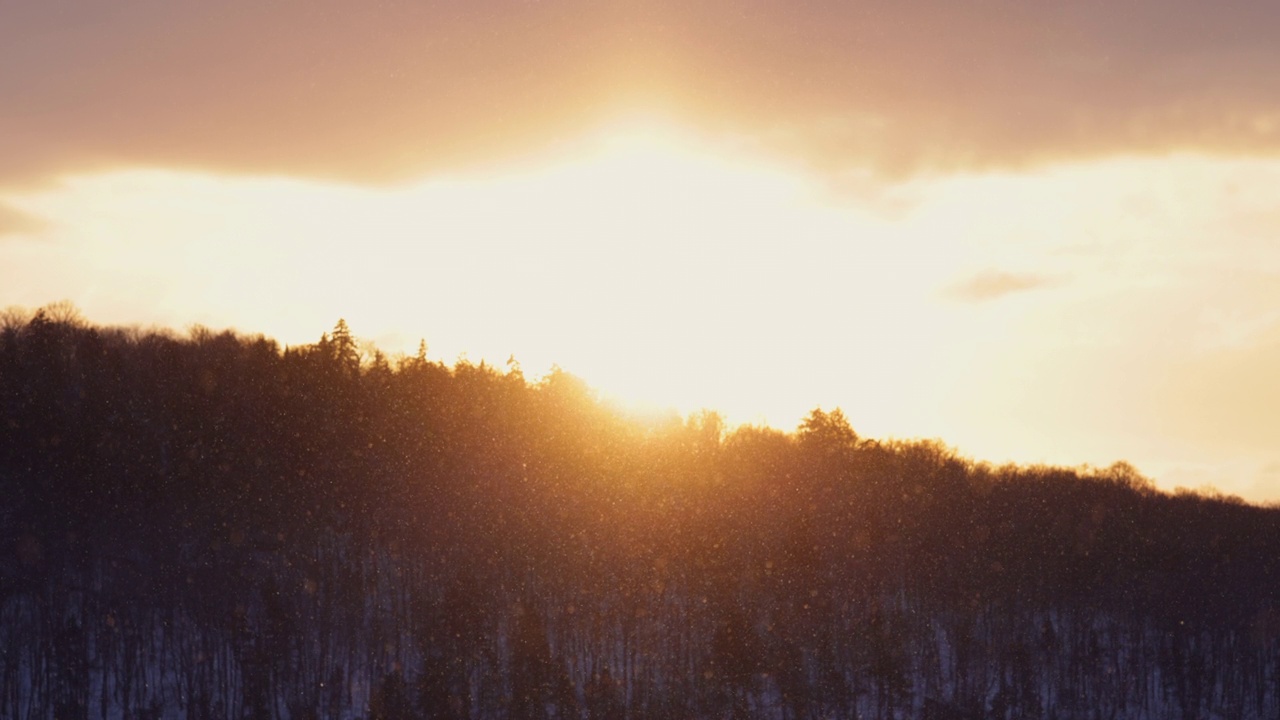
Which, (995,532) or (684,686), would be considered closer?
(684,686)

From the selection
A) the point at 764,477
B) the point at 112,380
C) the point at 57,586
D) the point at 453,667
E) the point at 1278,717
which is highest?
the point at 112,380

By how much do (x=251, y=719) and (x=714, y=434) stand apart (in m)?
54.3

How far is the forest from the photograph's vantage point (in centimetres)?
7275

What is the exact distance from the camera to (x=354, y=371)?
97.0 meters

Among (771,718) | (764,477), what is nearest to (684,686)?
(771,718)

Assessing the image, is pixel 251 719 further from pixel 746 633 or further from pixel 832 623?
pixel 832 623

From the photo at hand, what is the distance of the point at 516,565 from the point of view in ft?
274

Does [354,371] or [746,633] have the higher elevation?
[354,371]

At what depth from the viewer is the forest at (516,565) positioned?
72.8m

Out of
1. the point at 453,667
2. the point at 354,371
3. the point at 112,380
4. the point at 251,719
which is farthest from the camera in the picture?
the point at 354,371

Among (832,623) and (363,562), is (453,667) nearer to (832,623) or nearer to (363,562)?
(363,562)

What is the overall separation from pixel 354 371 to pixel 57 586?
95.2 feet

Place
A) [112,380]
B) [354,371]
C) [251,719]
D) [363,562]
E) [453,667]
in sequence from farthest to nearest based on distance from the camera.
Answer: [354,371] → [112,380] → [363,562] → [453,667] → [251,719]

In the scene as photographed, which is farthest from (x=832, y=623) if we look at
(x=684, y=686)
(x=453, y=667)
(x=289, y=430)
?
(x=289, y=430)
